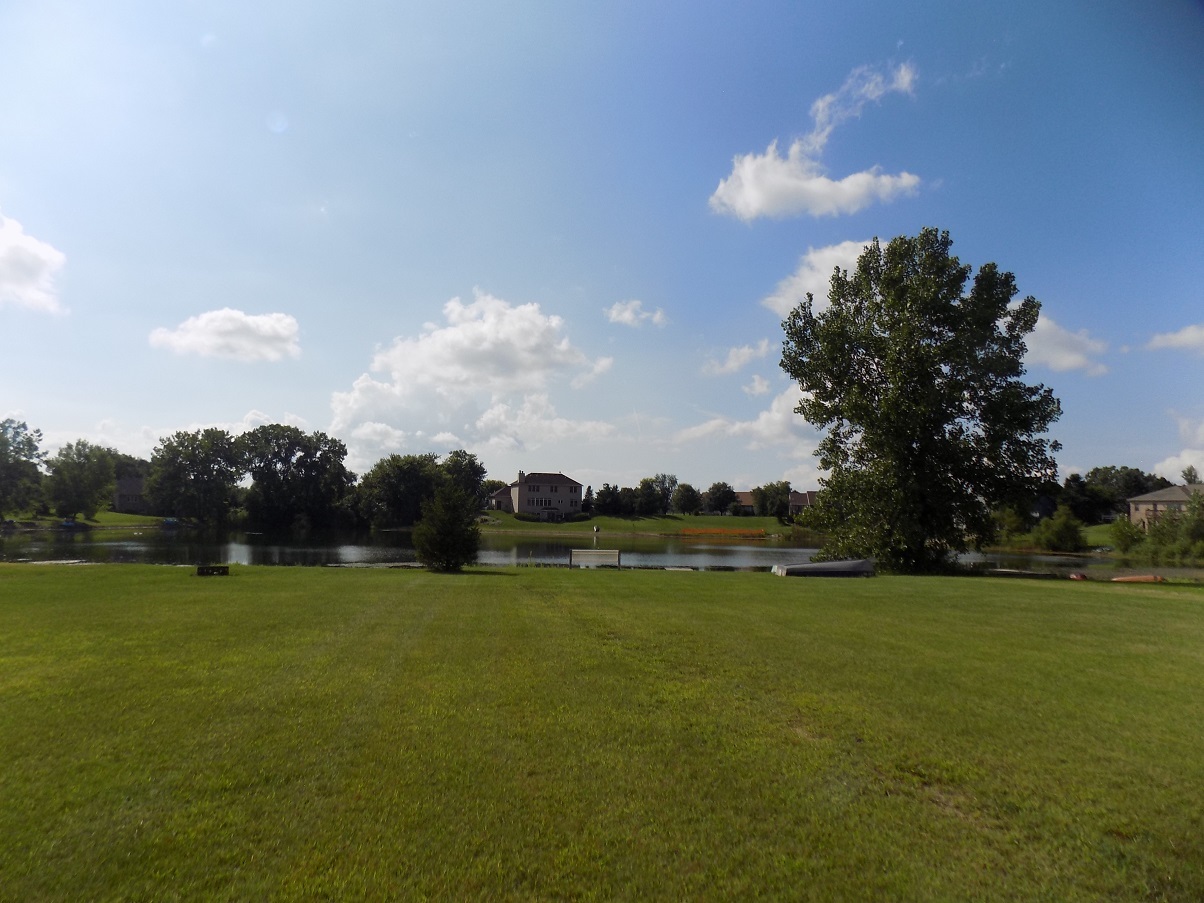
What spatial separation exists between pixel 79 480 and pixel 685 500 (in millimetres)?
99872

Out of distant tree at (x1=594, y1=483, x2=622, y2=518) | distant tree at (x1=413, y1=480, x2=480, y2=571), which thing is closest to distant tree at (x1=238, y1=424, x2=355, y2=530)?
distant tree at (x1=594, y1=483, x2=622, y2=518)

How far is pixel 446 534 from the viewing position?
22.8 metres

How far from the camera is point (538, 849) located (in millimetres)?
3844

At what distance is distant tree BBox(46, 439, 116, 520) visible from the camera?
289 feet

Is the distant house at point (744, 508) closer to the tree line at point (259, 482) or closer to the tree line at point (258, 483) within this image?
the tree line at point (258, 483)

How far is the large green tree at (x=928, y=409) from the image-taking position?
2878 cm

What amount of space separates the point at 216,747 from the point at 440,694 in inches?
83.6

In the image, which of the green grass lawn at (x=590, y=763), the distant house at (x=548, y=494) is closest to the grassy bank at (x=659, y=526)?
the distant house at (x=548, y=494)

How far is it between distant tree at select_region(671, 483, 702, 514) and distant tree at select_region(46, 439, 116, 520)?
3786 inches

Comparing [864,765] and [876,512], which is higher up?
[876,512]

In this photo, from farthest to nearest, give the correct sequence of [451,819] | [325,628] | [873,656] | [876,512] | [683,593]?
[876,512]
[683,593]
[325,628]
[873,656]
[451,819]

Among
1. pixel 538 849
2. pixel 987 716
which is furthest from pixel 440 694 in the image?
pixel 987 716

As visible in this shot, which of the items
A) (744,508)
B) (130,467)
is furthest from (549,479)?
(130,467)

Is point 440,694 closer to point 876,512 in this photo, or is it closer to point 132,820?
point 132,820
